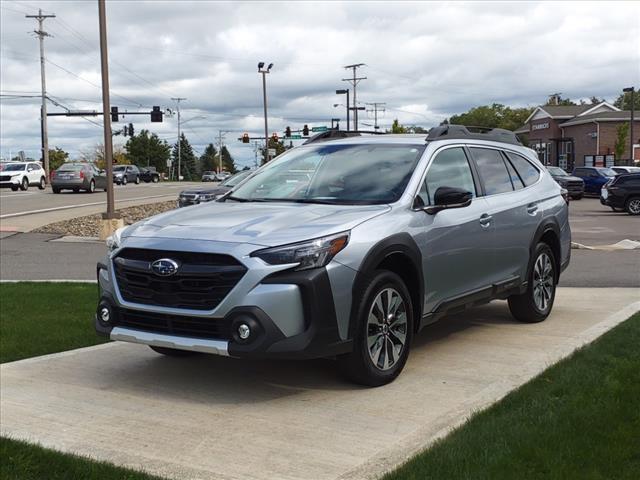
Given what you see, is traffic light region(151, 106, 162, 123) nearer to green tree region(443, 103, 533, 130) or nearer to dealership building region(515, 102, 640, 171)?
dealership building region(515, 102, 640, 171)

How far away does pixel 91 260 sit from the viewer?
1465 centimetres

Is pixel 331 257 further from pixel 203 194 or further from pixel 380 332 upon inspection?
pixel 203 194

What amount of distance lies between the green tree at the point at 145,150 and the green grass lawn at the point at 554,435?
420 ft

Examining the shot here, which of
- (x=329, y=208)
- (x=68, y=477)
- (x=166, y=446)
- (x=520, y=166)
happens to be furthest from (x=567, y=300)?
(x=68, y=477)

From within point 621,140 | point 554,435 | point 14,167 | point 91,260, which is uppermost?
point 621,140

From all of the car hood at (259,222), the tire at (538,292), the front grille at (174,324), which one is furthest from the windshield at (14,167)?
the front grille at (174,324)

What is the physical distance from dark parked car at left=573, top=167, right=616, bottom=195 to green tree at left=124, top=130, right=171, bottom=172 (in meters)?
96.4

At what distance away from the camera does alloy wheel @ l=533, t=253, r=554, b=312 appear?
293 inches

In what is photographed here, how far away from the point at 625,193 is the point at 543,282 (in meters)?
23.8

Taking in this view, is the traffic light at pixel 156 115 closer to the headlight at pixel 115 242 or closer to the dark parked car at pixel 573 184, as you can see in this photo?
the dark parked car at pixel 573 184

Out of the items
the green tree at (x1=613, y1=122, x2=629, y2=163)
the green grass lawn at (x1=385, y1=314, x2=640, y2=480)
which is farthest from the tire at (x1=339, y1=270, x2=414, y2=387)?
the green tree at (x1=613, y1=122, x2=629, y2=163)

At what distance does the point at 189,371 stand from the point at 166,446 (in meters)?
1.61

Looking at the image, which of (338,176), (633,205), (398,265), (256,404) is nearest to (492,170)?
(338,176)

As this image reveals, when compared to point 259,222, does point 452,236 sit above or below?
below
